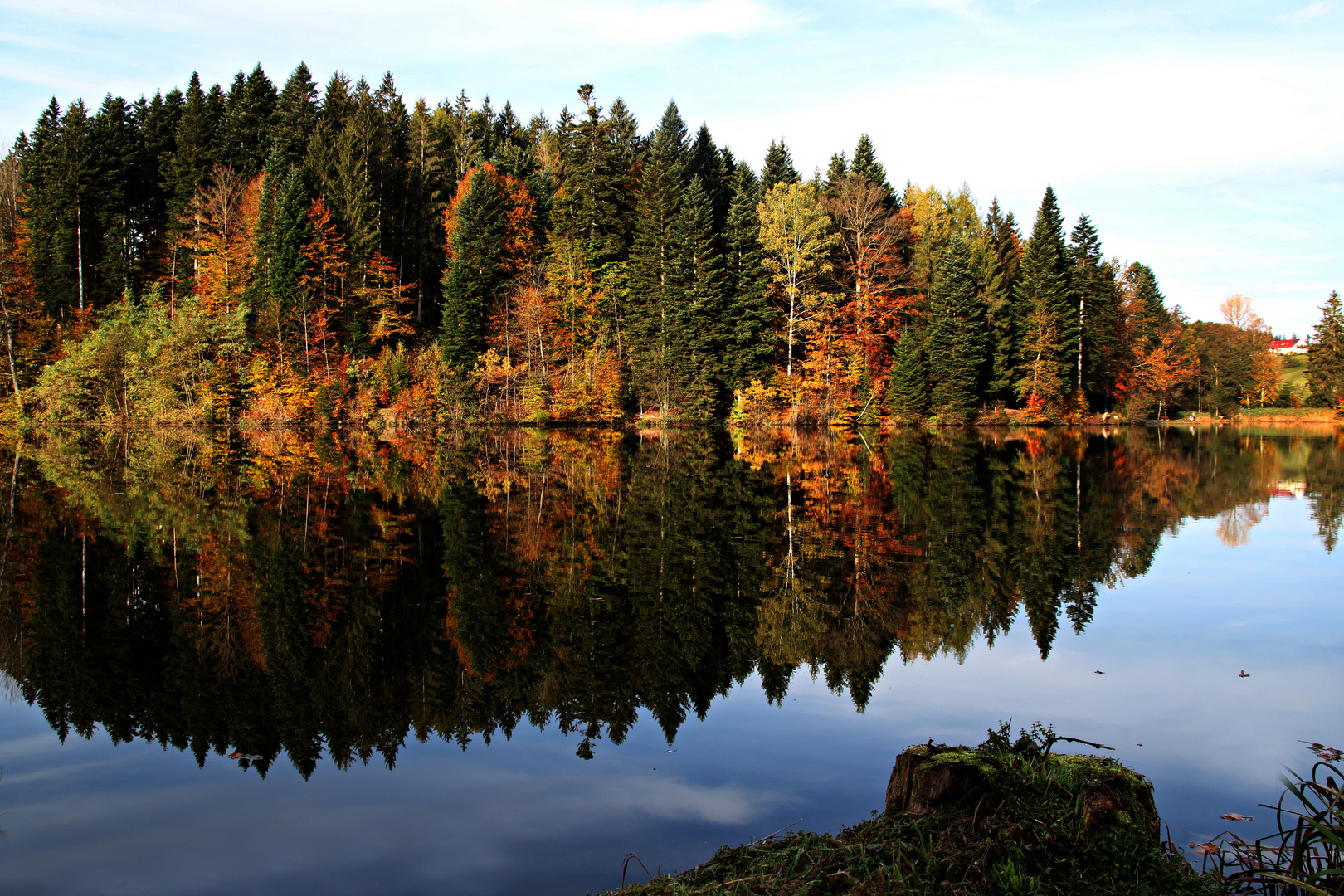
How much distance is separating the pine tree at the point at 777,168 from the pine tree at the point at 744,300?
29.1 ft

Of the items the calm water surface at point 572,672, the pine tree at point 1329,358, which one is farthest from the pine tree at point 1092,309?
the calm water surface at point 572,672

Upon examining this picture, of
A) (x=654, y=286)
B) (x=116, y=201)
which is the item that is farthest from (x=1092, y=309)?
(x=116, y=201)

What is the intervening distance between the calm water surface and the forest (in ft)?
99.6

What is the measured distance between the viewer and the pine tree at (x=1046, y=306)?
53.2 meters

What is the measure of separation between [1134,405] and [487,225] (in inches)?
1786

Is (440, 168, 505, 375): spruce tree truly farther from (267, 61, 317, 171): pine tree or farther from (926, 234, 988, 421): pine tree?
(926, 234, 988, 421): pine tree

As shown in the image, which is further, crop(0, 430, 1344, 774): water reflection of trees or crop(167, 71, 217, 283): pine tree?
crop(167, 71, 217, 283): pine tree

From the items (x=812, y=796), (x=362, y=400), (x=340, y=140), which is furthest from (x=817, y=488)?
(x=340, y=140)

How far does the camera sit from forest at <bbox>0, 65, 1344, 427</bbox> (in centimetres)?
4450

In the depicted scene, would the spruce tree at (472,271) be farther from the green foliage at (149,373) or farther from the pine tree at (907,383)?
the pine tree at (907,383)

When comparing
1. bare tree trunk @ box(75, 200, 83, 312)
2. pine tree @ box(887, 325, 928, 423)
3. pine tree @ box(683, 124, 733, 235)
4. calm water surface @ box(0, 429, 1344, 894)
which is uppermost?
pine tree @ box(683, 124, 733, 235)

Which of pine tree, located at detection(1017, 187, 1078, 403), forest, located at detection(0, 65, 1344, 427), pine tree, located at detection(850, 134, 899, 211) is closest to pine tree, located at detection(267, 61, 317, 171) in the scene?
forest, located at detection(0, 65, 1344, 427)

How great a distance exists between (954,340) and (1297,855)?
163 ft

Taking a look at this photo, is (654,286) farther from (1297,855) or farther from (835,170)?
(1297,855)
